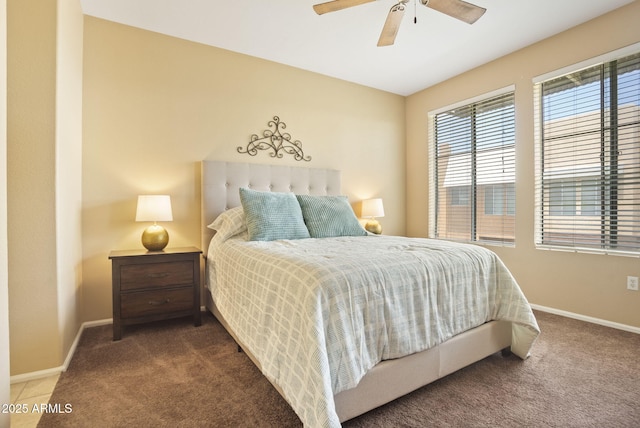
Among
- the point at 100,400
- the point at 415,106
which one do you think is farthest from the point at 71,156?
the point at 415,106

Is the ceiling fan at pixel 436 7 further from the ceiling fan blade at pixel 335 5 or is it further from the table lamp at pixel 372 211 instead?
the table lamp at pixel 372 211

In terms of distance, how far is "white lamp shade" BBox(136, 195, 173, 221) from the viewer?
2.48 m

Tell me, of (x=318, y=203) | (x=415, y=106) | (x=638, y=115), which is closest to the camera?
(x=638, y=115)

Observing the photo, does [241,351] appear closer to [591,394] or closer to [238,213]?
[238,213]

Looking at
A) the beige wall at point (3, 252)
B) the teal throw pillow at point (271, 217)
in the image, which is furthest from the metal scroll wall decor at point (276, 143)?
the beige wall at point (3, 252)

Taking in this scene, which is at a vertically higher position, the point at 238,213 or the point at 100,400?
the point at 238,213

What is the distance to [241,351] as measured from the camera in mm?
2096

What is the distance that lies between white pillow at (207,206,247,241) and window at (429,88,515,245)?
8.74 ft

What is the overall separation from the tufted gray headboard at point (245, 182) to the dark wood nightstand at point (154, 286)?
1.40ft

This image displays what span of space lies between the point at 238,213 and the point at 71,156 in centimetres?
124

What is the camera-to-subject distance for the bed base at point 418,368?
1301 millimetres

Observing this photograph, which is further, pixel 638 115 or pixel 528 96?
pixel 528 96

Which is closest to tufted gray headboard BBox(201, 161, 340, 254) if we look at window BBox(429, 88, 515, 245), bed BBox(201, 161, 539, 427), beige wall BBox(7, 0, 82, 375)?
bed BBox(201, 161, 539, 427)

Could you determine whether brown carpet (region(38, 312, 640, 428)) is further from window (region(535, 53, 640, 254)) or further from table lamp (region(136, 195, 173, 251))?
window (region(535, 53, 640, 254))
